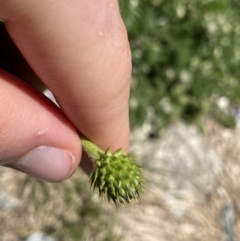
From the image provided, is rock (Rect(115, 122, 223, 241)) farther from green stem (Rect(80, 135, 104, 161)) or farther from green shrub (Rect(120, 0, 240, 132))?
green stem (Rect(80, 135, 104, 161))

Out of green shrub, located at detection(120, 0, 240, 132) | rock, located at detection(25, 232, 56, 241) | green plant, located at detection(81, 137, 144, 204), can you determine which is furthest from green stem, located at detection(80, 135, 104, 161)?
green shrub, located at detection(120, 0, 240, 132)

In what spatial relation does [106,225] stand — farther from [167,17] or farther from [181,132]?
[167,17]

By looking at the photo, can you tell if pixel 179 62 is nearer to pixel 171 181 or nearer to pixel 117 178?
pixel 171 181

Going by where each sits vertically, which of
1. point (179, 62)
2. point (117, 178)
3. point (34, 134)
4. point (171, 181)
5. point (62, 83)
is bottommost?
point (171, 181)

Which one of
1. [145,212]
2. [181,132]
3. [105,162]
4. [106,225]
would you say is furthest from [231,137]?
[105,162]

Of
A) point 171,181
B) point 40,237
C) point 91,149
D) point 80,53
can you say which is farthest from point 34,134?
point 171,181

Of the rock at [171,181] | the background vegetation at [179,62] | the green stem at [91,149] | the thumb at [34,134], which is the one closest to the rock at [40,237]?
the background vegetation at [179,62]
